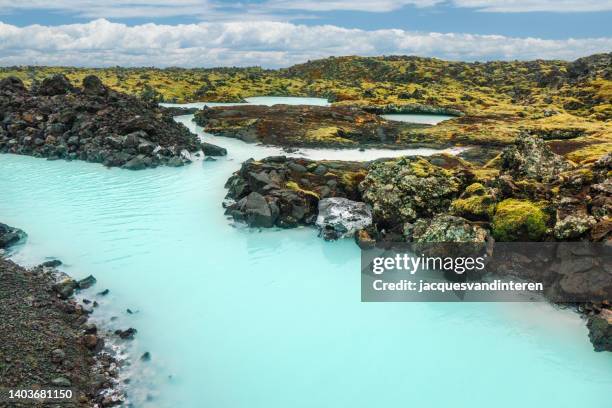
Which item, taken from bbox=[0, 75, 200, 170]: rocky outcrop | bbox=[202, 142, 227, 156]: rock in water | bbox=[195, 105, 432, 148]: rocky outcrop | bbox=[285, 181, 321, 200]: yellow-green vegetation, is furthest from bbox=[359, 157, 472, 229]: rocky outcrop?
bbox=[195, 105, 432, 148]: rocky outcrop

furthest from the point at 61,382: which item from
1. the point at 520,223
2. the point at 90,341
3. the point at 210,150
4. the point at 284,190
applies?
the point at 210,150

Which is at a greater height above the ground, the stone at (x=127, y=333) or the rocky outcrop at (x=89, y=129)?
the rocky outcrop at (x=89, y=129)

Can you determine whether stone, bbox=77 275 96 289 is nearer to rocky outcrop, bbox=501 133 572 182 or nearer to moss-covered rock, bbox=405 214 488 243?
moss-covered rock, bbox=405 214 488 243

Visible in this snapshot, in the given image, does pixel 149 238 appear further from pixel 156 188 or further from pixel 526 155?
pixel 526 155

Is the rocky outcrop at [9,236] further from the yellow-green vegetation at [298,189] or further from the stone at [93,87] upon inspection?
the stone at [93,87]

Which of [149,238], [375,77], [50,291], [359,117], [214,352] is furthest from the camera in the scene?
[375,77]

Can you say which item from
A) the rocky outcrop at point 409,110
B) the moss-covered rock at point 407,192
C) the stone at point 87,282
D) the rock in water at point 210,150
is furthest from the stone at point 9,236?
the rocky outcrop at point 409,110

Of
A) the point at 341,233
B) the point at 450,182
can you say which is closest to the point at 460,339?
the point at 341,233
